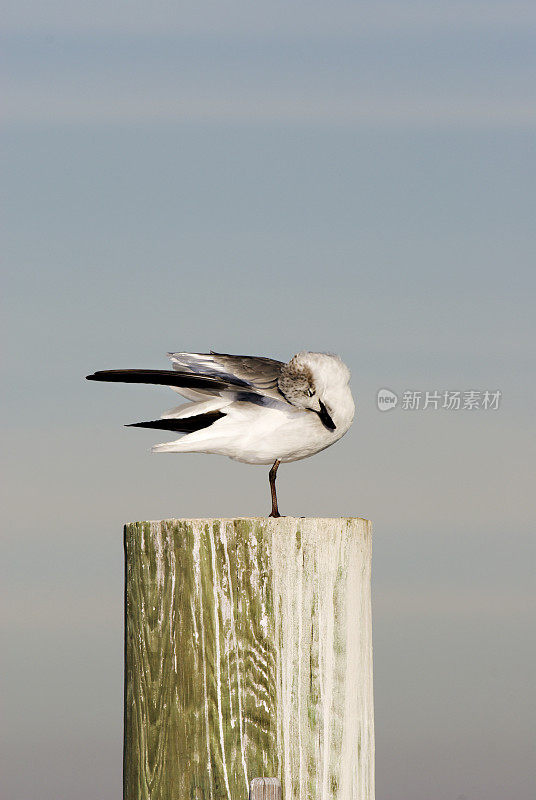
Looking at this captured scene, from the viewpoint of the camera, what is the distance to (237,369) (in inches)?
224

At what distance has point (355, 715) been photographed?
4.34m

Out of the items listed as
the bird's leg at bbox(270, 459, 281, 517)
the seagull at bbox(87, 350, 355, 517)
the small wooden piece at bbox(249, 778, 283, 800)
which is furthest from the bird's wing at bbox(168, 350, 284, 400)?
the small wooden piece at bbox(249, 778, 283, 800)

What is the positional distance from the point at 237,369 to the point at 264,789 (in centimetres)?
239

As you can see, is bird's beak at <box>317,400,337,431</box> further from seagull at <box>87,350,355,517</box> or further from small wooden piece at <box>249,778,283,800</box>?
small wooden piece at <box>249,778,283,800</box>

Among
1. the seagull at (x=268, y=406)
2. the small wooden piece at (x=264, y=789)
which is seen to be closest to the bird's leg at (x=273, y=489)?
the seagull at (x=268, y=406)

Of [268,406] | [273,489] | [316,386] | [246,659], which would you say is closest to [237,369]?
[268,406]

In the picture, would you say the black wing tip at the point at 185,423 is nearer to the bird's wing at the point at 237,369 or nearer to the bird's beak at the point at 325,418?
the bird's wing at the point at 237,369

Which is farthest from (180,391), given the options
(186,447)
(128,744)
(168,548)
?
(128,744)

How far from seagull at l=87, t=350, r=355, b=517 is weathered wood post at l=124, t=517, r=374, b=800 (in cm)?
129

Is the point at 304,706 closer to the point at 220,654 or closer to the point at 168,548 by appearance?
the point at 220,654

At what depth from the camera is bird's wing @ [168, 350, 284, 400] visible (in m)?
5.61

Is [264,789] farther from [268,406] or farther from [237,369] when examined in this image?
[237,369]

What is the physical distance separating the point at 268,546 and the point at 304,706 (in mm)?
660

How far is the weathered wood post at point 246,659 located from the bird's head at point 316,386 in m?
1.28
